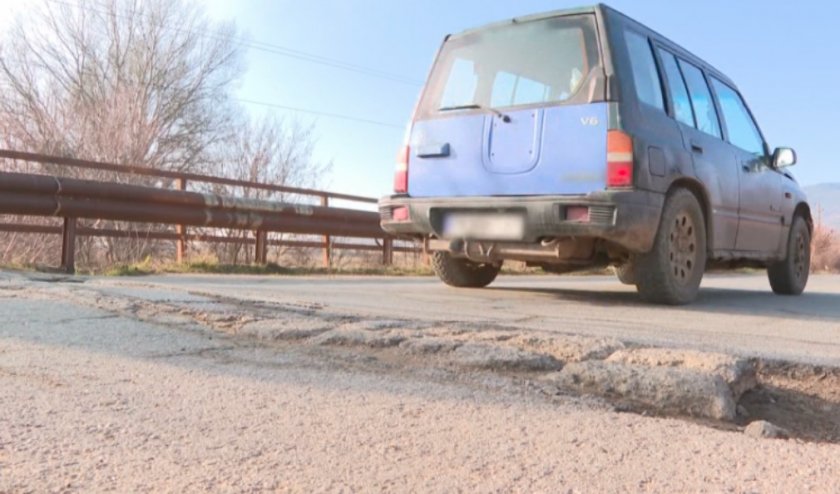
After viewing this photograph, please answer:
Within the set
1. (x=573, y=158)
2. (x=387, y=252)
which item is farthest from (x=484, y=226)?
(x=387, y=252)

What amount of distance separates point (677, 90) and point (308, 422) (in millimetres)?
4316

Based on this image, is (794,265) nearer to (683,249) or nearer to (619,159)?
(683,249)

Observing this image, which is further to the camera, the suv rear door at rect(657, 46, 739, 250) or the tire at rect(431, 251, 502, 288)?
the tire at rect(431, 251, 502, 288)

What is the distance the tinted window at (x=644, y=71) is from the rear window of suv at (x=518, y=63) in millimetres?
332

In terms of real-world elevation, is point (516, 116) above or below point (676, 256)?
above

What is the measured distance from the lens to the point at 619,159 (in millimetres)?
4289

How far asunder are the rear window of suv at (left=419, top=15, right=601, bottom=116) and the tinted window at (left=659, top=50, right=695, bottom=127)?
856 mm

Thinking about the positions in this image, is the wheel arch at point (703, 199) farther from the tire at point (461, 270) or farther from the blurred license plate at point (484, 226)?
the tire at point (461, 270)

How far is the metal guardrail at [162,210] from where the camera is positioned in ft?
→ 22.0

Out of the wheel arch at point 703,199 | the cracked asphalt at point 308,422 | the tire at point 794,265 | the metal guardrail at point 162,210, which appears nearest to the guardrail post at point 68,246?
the metal guardrail at point 162,210

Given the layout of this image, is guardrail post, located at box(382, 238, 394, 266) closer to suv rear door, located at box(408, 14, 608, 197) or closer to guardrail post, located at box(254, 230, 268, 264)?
guardrail post, located at box(254, 230, 268, 264)

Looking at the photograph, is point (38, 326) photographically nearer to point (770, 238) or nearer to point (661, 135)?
point (661, 135)

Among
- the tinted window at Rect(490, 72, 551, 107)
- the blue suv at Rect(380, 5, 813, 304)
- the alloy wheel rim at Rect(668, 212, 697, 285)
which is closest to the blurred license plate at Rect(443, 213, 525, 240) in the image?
the blue suv at Rect(380, 5, 813, 304)

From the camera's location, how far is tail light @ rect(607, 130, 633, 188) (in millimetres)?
4281
